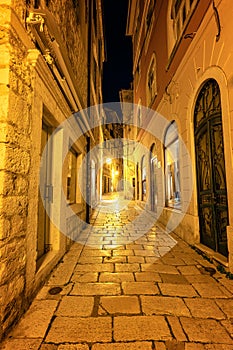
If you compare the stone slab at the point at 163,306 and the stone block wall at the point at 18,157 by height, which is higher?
the stone block wall at the point at 18,157

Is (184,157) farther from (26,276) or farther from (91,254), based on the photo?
(26,276)

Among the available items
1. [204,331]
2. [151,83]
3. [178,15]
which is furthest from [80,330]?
[151,83]

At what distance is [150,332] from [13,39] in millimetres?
3212

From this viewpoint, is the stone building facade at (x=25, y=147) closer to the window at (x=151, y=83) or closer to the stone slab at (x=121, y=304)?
the stone slab at (x=121, y=304)

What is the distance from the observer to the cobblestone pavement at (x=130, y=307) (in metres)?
1.67

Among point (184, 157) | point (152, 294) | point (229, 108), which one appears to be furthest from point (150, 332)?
point (184, 157)

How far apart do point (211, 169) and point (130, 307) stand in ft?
9.77

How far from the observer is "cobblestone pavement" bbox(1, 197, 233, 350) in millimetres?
1675

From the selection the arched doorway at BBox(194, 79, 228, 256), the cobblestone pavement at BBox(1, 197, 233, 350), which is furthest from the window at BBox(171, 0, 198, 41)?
the cobblestone pavement at BBox(1, 197, 233, 350)

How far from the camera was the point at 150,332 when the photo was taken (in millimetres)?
1777

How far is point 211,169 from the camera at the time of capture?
3842 millimetres

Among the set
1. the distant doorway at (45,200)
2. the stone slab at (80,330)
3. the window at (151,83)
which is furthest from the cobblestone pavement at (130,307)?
the window at (151,83)

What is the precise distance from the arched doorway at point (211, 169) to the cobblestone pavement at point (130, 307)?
0.65m

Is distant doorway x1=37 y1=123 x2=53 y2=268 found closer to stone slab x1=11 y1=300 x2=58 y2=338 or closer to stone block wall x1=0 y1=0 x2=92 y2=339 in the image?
stone block wall x1=0 y1=0 x2=92 y2=339
